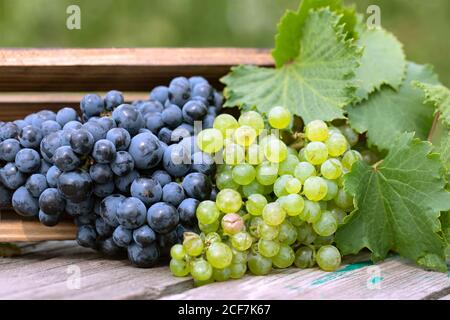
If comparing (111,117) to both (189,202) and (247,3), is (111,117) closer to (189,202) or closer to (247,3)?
(189,202)

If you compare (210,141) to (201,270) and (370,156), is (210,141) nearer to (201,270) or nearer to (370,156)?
(201,270)

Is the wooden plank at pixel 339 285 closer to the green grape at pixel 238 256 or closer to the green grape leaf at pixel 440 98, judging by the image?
the green grape at pixel 238 256

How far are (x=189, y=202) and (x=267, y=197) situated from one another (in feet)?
0.50

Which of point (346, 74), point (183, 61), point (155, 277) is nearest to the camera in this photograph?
point (155, 277)

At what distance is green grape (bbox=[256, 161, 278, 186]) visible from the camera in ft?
3.58

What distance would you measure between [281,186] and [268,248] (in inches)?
4.5

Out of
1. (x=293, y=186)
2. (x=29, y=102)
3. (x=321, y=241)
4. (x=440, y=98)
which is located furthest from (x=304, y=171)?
(x=29, y=102)

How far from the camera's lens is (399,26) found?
3047mm

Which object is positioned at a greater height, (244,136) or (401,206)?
(244,136)

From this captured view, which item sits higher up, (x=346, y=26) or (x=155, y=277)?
(x=346, y=26)

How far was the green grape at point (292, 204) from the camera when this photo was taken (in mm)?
1047

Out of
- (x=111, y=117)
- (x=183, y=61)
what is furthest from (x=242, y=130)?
(x=183, y=61)

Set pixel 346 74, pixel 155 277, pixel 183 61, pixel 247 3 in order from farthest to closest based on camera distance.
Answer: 1. pixel 247 3
2. pixel 183 61
3. pixel 346 74
4. pixel 155 277

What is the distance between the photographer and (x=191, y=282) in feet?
3.33
